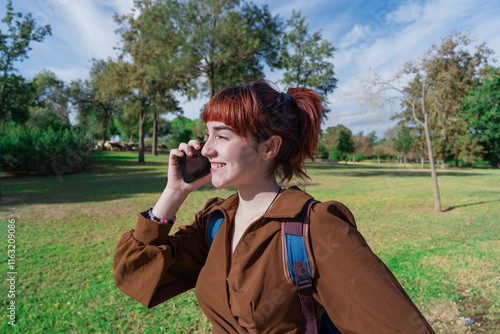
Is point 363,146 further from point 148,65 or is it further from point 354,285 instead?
point 354,285

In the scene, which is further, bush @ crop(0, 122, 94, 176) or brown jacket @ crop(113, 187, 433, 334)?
bush @ crop(0, 122, 94, 176)

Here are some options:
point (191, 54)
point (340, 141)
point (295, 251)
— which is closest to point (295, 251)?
point (295, 251)

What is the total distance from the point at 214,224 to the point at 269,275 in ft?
1.76

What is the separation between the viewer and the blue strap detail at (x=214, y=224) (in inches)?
64.1

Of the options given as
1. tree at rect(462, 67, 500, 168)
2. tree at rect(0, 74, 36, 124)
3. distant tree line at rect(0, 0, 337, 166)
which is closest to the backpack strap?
distant tree line at rect(0, 0, 337, 166)

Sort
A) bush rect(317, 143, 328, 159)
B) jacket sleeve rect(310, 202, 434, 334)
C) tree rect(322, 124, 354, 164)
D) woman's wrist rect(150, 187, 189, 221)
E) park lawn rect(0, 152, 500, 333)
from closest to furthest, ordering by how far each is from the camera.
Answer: jacket sleeve rect(310, 202, 434, 334), woman's wrist rect(150, 187, 189, 221), bush rect(317, 143, 328, 159), park lawn rect(0, 152, 500, 333), tree rect(322, 124, 354, 164)

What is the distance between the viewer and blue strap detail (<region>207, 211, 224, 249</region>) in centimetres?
163

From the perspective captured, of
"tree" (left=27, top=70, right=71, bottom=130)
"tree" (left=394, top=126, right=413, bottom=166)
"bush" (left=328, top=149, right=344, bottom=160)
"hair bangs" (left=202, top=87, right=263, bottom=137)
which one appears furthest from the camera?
"bush" (left=328, top=149, right=344, bottom=160)

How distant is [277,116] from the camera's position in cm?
146

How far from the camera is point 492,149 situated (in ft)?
141

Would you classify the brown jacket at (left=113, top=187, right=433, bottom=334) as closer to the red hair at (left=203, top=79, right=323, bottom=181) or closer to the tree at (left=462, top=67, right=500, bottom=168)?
the red hair at (left=203, top=79, right=323, bottom=181)

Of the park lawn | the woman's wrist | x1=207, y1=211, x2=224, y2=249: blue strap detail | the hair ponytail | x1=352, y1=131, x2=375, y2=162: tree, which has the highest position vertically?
x1=352, y1=131, x2=375, y2=162: tree

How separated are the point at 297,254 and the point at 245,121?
616mm

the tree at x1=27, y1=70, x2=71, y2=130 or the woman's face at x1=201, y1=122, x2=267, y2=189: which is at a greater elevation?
the tree at x1=27, y1=70, x2=71, y2=130
